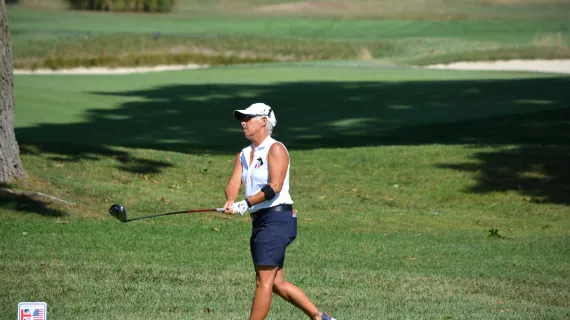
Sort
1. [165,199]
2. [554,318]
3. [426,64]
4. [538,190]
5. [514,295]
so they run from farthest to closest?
[426,64], [538,190], [165,199], [514,295], [554,318]

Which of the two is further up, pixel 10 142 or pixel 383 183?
pixel 10 142

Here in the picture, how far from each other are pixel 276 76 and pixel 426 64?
39.4 feet

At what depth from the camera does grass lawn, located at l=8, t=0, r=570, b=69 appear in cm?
4738

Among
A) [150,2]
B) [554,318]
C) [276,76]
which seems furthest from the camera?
[150,2]

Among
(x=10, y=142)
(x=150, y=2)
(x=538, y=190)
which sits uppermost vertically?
(x=10, y=142)

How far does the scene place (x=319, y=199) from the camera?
16.1 metres

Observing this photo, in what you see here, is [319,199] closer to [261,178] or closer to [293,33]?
[261,178]

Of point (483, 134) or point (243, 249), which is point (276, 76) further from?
point (243, 249)

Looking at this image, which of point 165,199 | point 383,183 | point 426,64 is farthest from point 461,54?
point 165,199

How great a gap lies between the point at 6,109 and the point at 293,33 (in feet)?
173

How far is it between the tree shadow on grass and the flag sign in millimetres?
10804

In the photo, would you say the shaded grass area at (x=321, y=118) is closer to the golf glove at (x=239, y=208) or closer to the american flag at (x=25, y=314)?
the golf glove at (x=239, y=208)

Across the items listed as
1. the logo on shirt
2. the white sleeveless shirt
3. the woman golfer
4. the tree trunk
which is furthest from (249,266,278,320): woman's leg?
the tree trunk

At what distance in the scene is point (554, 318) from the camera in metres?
8.80
